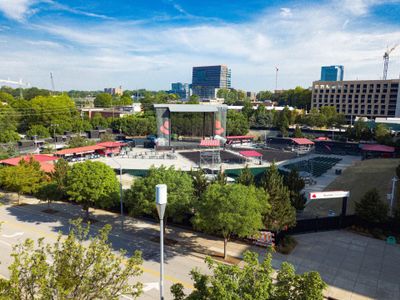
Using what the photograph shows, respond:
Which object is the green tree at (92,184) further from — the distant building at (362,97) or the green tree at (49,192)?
the distant building at (362,97)

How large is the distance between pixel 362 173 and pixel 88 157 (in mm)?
49198

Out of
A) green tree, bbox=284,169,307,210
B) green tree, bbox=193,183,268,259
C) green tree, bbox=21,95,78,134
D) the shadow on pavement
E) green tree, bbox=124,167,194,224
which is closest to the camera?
green tree, bbox=193,183,268,259

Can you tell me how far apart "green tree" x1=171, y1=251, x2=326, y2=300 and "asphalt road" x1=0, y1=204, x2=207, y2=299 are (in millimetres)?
8966

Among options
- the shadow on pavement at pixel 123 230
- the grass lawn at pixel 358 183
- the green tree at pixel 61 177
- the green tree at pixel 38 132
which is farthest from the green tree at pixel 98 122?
the grass lawn at pixel 358 183

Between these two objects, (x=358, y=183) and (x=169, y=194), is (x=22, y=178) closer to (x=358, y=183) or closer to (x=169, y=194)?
(x=169, y=194)

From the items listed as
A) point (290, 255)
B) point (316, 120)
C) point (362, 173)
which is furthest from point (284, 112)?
point (290, 255)

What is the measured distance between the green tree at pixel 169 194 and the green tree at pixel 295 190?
36.0 ft

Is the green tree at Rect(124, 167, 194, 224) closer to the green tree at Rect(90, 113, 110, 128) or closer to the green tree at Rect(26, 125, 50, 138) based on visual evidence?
the green tree at Rect(26, 125, 50, 138)

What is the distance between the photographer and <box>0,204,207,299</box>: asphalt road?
810 inches

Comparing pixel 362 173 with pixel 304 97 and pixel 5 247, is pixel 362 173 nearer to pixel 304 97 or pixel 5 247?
pixel 5 247

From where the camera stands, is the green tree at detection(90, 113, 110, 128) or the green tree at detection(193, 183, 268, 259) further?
the green tree at detection(90, 113, 110, 128)

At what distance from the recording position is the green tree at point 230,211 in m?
21.3

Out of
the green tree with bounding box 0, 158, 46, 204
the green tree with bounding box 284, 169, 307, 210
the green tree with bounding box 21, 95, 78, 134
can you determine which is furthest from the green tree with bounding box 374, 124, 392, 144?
the green tree with bounding box 21, 95, 78, 134

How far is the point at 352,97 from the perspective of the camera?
125 metres
